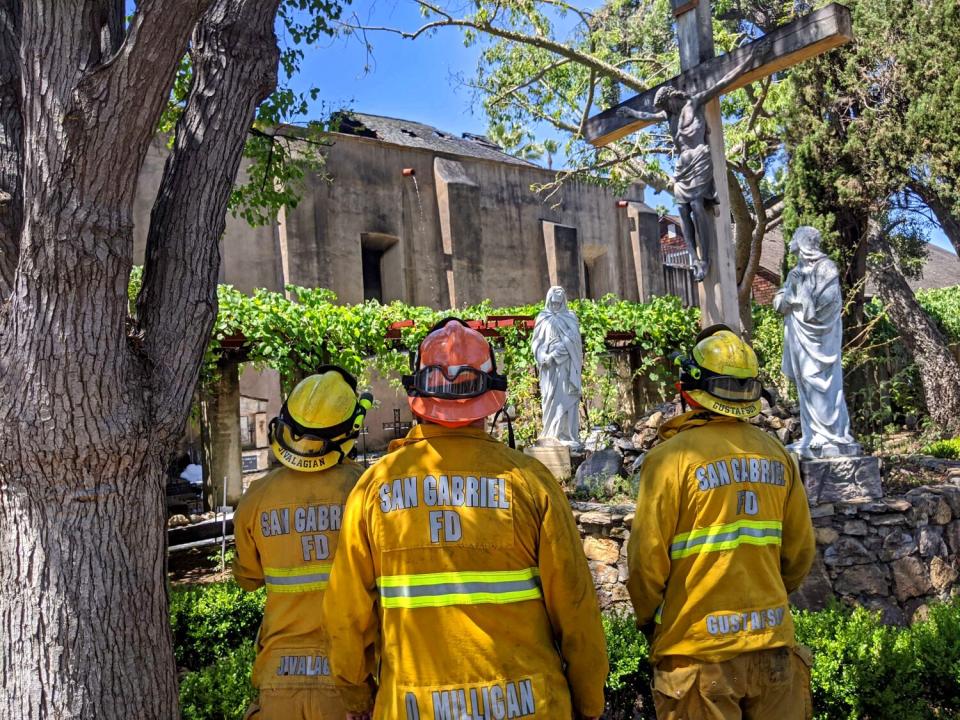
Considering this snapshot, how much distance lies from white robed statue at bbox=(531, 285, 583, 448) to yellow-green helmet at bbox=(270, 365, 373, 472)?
20.6ft

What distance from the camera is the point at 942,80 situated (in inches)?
429

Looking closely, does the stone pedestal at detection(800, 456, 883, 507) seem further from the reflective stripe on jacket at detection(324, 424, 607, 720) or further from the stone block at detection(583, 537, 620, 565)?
the reflective stripe on jacket at detection(324, 424, 607, 720)

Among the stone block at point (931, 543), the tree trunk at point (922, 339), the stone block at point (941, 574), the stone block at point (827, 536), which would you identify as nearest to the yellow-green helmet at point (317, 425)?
the stone block at point (827, 536)

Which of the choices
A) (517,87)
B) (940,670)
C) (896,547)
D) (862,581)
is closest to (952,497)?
(896,547)

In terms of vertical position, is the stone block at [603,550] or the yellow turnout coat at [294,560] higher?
the yellow turnout coat at [294,560]

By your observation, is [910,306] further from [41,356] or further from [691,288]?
[691,288]

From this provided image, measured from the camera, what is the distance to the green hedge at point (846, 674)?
11.5ft

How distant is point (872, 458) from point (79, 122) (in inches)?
245

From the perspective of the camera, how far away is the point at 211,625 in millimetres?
4980

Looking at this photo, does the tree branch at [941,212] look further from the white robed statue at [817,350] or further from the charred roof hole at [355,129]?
the charred roof hole at [355,129]

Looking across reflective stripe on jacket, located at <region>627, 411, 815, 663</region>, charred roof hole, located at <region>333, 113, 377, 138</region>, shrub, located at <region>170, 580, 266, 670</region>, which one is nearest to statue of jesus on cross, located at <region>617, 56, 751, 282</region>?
reflective stripe on jacket, located at <region>627, 411, 815, 663</region>

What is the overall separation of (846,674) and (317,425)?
2.65 m

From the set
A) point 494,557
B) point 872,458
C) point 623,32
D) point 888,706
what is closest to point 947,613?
point 888,706

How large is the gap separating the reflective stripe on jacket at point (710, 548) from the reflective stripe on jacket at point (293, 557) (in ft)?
3.76
